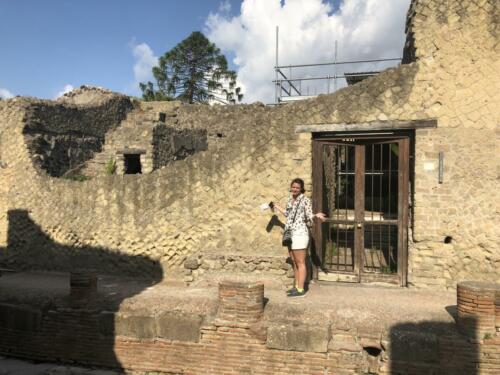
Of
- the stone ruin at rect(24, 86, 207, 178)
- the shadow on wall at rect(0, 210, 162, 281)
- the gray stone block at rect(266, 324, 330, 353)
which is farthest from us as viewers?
the stone ruin at rect(24, 86, 207, 178)

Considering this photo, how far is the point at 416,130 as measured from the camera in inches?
257

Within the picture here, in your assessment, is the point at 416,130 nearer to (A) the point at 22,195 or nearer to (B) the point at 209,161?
(B) the point at 209,161

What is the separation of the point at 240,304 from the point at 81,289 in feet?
7.93

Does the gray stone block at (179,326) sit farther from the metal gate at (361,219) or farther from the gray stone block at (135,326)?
the metal gate at (361,219)

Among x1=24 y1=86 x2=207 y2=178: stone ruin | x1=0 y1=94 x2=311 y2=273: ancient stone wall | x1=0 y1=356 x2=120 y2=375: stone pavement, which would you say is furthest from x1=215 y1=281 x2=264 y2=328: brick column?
x1=24 y1=86 x2=207 y2=178: stone ruin

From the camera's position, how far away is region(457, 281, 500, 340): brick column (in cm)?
462

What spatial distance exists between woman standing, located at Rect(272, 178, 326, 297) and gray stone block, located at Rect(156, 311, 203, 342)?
153cm

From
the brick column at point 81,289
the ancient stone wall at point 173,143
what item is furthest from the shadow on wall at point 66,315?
the ancient stone wall at point 173,143

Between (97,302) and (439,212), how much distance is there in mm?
5279

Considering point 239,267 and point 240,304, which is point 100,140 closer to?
point 239,267

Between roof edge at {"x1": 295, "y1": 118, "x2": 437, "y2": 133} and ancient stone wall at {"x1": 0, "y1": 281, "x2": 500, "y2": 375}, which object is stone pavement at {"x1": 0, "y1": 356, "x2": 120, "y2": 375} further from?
roof edge at {"x1": 295, "y1": 118, "x2": 437, "y2": 133}

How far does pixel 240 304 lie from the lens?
5.22 m

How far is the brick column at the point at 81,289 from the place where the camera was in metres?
5.96

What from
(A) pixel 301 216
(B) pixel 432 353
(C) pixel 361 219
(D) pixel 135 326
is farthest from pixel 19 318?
(B) pixel 432 353
